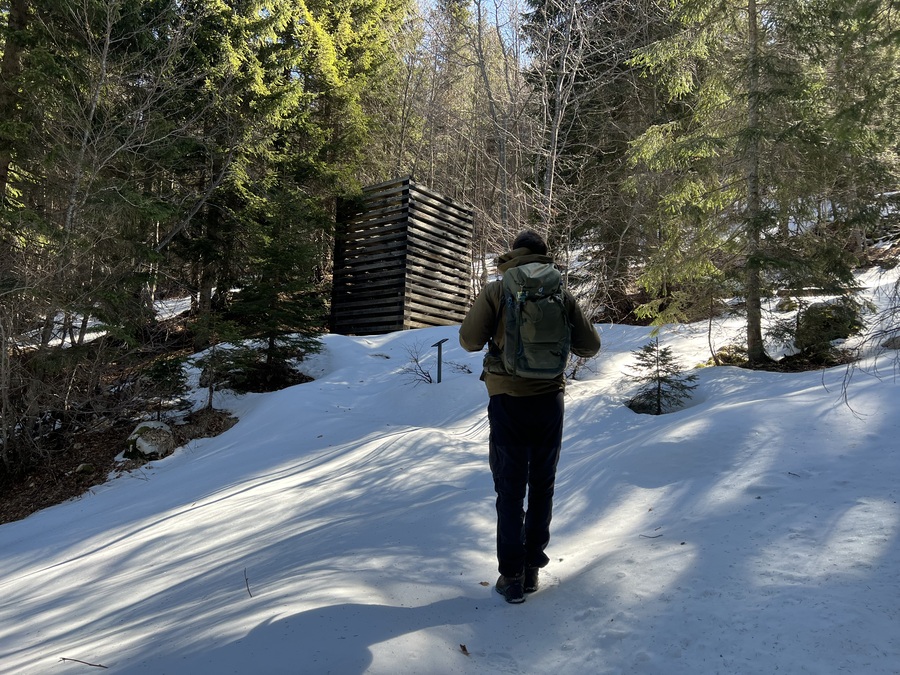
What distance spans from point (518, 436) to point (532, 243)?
1.17 m

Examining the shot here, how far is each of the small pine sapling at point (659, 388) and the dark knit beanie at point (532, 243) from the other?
4.65m

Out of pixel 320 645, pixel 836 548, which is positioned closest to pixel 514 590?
pixel 320 645

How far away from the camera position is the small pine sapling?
747cm

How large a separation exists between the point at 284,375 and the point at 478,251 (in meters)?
12.1

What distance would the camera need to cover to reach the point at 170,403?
390 inches

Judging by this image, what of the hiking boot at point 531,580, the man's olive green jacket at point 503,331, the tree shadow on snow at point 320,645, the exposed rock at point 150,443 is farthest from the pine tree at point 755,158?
the exposed rock at point 150,443

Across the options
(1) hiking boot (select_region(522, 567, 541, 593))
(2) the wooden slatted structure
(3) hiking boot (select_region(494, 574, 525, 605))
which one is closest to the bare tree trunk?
(1) hiking boot (select_region(522, 567, 541, 593))

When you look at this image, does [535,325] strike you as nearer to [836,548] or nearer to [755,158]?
[836,548]

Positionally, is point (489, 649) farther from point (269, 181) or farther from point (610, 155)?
point (610, 155)

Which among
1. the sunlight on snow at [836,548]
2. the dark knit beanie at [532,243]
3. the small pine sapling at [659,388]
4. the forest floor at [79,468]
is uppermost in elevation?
the dark knit beanie at [532,243]

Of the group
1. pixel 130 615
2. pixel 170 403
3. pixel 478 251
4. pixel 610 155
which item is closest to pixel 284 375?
pixel 170 403

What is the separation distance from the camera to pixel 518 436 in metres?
3.07

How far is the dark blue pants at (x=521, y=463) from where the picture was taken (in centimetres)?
307

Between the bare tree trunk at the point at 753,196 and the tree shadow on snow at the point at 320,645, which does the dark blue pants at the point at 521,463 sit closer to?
the tree shadow on snow at the point at 320,645
